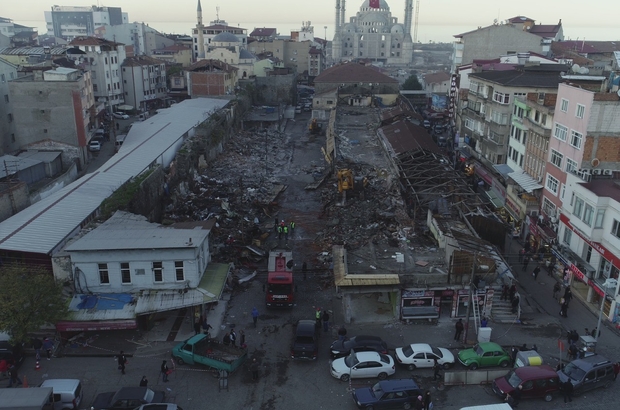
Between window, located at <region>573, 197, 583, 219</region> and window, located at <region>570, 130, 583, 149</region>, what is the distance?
3967 millimetres

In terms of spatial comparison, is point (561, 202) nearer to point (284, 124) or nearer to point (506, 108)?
point (506, 108)

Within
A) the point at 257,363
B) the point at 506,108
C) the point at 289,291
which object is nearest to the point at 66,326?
the point at 257,363

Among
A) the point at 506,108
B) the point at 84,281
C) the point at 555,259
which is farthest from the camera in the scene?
the point at 506,108

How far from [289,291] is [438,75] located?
8230cm

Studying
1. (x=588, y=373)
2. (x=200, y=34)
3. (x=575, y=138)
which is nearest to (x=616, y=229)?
(x=575, y=138)

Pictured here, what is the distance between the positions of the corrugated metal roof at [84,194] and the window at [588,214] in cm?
2498

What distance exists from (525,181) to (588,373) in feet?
57.3

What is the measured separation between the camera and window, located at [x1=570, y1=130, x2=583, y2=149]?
94.0 ft

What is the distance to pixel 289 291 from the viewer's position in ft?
82.6

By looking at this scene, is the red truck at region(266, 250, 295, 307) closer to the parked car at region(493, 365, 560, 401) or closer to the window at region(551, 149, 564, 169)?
the parked car at region(493, 365, 560, 401)

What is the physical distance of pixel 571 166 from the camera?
29.4m

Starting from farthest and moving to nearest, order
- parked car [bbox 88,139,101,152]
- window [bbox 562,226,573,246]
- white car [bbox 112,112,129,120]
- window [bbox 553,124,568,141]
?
white car [bbox 112,112,129,120] → parked car [bbox 88,139,101,152] → window [bbox 553,124,568,141] → window [bbox 562,226,573,246]

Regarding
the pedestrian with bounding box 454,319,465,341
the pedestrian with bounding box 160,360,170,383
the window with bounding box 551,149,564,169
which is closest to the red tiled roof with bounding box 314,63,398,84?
the window with bounding box 551,149,564,169

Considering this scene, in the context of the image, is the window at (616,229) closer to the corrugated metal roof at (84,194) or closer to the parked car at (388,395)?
the parked car at (388,395)
